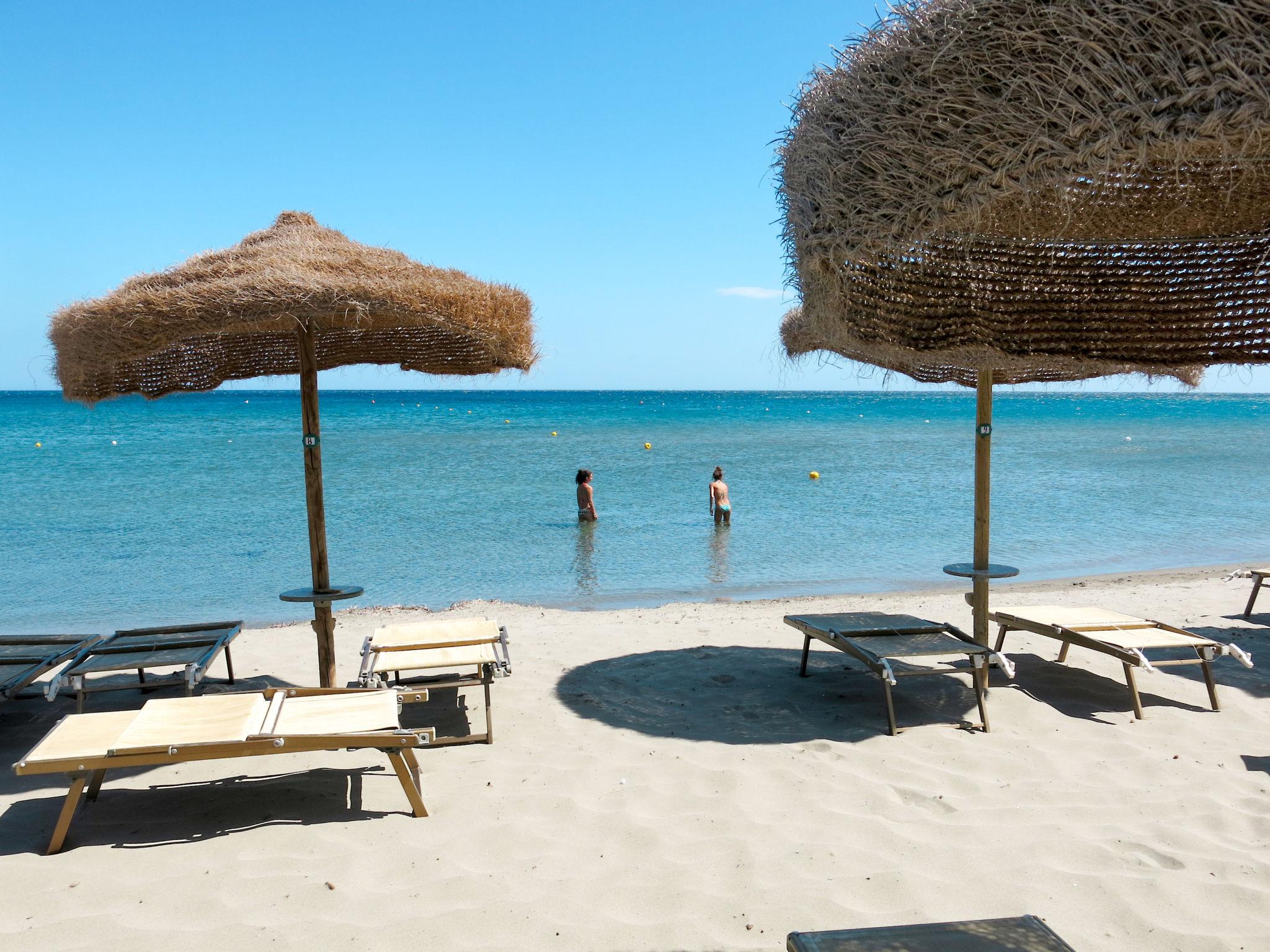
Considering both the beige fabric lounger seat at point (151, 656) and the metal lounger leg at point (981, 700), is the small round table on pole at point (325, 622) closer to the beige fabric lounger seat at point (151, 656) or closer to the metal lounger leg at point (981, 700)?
the beige fabric lounger seat at point (151, 656)

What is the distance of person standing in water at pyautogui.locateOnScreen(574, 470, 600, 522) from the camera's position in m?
12.7

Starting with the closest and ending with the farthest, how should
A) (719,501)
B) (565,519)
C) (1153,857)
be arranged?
(1153,857) < (719,501) < (565,519)

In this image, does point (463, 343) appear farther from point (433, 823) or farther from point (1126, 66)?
point (1126, 66)

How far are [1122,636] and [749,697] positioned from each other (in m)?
2.01

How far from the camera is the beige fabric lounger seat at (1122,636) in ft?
14.0

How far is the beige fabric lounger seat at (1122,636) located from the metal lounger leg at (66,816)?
14.5ft

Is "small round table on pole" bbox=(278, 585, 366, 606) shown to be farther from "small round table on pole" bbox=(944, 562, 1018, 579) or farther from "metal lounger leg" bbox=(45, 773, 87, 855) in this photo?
"small round table on pole" bbox=(944, 562, 1018, 579)

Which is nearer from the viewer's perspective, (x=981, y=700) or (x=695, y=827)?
(x=695, y=827)

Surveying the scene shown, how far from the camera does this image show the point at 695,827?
312 centimetres

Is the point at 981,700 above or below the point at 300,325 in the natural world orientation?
below

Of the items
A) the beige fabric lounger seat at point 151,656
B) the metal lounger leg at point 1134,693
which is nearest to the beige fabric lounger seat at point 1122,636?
the metal lounger leg at point 1134,693

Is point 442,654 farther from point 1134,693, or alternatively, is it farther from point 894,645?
point 1134,693

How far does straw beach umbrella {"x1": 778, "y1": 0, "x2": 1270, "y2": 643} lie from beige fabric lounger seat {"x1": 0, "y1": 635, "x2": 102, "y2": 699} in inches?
158

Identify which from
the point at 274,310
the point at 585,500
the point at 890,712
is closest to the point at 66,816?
the point at 274,310
